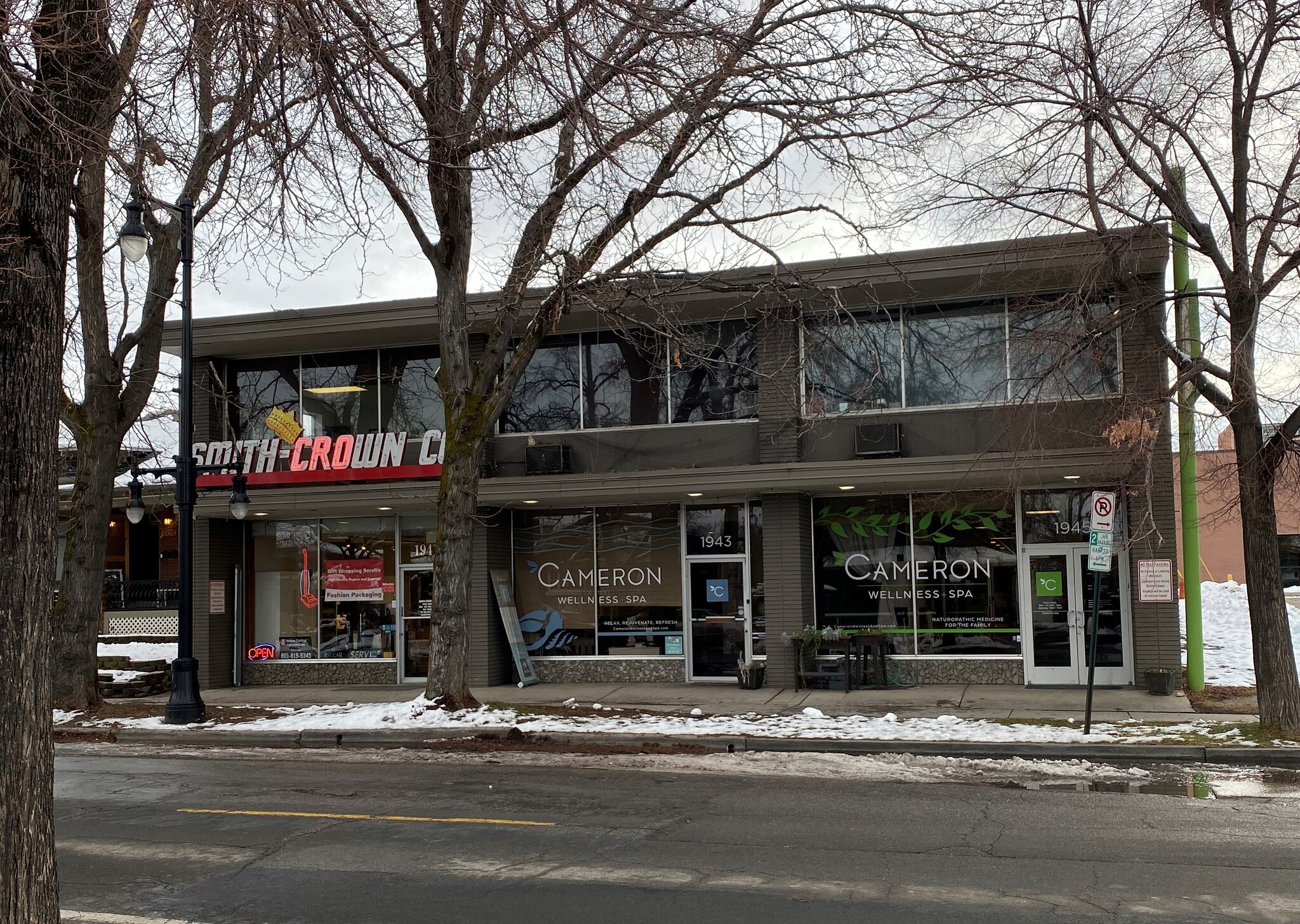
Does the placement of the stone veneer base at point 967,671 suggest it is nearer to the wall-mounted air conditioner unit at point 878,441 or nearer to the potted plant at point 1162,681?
the potted plant at point 1162,681

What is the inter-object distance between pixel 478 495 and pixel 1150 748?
10.7m

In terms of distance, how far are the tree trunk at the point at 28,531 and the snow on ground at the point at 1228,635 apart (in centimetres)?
1303

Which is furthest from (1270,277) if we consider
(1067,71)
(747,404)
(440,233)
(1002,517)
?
(440,233)

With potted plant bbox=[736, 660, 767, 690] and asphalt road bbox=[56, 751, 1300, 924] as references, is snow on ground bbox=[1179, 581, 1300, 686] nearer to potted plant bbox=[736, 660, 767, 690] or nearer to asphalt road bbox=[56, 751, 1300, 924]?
asphalt road bbox=[56, 751, 1300, 924]

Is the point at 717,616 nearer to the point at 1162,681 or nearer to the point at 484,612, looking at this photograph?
the point at 484,612

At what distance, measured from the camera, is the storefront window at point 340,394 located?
2091cm

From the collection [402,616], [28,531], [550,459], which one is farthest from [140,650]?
[28,531]

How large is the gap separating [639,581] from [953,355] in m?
6.53

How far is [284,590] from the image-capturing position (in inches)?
851

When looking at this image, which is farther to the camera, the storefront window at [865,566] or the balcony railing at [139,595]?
the balcony railing at [139,595]

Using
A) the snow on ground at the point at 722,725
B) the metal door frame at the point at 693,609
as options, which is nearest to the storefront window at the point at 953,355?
the metal door frame at the point at 693,609

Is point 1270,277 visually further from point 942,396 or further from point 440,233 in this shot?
point 440,233

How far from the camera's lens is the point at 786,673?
1803 centimetres

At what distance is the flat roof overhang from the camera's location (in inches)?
618
